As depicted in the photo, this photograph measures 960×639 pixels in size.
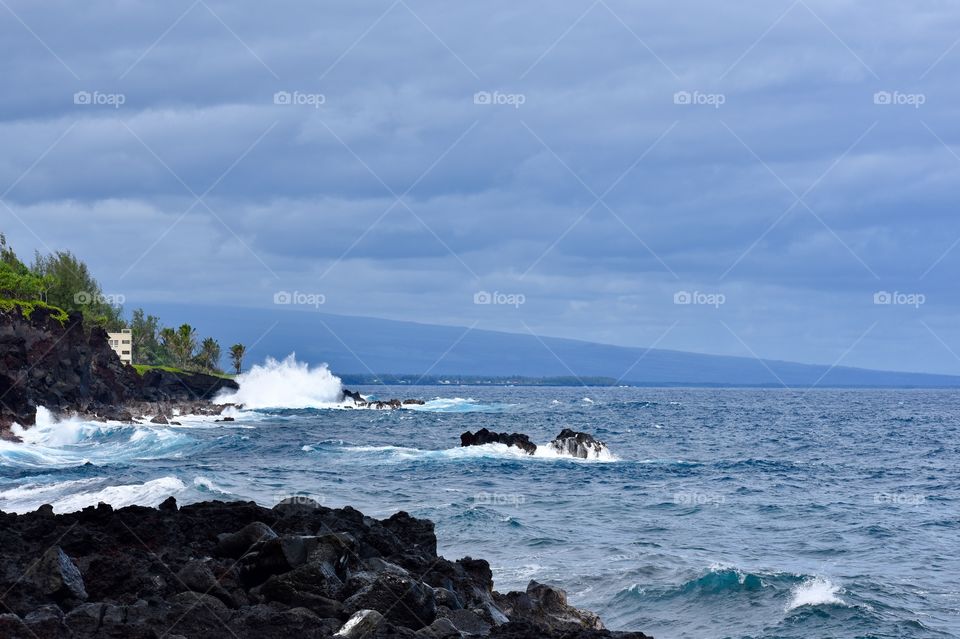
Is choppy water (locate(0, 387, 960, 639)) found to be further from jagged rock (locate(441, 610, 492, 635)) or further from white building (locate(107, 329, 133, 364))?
white building (locate(107, 329, 133, 364))

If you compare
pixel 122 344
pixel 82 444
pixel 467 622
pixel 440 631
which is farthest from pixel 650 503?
pixel 122 344

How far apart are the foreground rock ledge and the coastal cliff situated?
2175 inches

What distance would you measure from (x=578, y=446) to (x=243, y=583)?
51634 mm

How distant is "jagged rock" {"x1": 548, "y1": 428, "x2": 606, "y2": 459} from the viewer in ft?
224

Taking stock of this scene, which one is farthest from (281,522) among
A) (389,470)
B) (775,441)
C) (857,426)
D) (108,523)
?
(857,426)

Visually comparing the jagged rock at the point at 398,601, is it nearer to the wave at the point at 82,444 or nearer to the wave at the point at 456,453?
the wave at the point at 82,444

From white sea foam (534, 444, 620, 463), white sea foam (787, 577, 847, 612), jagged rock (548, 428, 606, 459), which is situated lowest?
white sea foam (787, 577, 847, 612)

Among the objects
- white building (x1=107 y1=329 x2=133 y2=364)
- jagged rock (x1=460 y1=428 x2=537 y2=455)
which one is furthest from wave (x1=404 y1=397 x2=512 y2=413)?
jagged rock (x1=460 y1=428 x2=537 y2=455)

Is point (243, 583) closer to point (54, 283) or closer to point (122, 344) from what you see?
point (54, 283)

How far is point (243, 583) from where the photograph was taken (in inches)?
725

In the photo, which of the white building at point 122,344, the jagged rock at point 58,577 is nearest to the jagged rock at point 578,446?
the jagged rock at point 58,577

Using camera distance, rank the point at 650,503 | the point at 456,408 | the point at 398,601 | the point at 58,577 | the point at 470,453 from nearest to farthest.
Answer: the point at 58,577, the point at 398,601, the point at 650,503, the point at 470,453, the point at 456,408

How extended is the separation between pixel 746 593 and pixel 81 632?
1786 cm

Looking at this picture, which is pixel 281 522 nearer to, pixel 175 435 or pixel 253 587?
pixel 253 587
